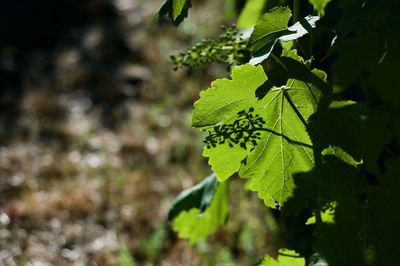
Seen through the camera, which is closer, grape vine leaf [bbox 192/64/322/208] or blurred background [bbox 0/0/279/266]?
grape vine leaf [bbox 192/64/322/208]

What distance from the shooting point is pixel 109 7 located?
7.11m

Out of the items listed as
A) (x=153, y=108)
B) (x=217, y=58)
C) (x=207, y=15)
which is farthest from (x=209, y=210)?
(x=207, y=15)

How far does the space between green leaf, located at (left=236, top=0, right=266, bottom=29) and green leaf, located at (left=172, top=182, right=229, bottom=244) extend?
22.2 inches

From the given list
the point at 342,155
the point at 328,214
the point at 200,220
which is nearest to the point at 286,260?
the point at 328,214

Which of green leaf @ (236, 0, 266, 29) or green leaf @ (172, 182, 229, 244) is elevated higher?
green leaf @ (236, 0, 266, 29)

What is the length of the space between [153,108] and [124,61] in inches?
39.6

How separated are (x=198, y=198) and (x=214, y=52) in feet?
2.31

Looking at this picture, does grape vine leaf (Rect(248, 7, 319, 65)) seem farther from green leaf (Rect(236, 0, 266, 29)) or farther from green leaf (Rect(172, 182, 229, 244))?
green leaf (Rect(172, 182, 229, 244))

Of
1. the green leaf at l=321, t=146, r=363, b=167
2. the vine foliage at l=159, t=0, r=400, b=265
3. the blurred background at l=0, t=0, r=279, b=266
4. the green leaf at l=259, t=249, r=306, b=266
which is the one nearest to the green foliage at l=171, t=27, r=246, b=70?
the vine foliage at l=159, t=0, r=400, b=265

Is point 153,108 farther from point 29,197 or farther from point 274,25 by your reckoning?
point 274,25

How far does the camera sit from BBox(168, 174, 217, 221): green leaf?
1.97m

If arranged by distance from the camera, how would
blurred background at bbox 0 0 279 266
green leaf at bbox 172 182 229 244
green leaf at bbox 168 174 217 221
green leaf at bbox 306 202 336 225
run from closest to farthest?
1. green leaf at bbox 306 202 336 225
2. green leaf at bbox 168 174 217 221
3. green leaf at bbox 172 182 229 244
4. blurred background at bbox 0 0 279 266

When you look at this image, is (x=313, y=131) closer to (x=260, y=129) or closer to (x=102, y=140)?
(x=260, y=129)

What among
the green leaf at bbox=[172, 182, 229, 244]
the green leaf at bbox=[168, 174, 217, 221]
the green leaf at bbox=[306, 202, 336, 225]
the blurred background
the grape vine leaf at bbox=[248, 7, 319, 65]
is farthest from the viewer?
the blurred background
